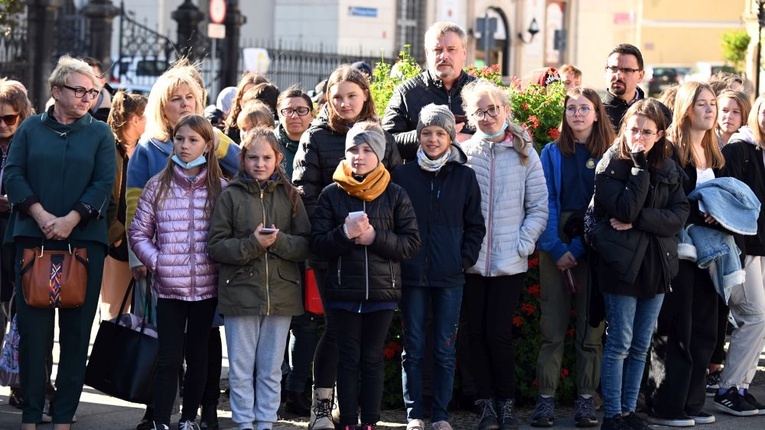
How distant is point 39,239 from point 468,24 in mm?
42007

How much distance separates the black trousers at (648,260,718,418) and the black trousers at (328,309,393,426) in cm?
198

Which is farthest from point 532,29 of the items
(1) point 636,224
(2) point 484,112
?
(1) point 636,224

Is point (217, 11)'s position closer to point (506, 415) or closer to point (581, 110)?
point (581, 110)

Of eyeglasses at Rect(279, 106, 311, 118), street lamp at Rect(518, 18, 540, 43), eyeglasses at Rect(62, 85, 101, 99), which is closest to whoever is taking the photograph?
eyeglasses at Rect(62, 85, 101, 99)

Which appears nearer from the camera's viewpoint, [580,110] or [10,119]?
[580,110]

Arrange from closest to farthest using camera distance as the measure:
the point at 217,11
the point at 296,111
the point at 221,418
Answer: the point at 221,418 < the point at 296,111 < the point at 217,11

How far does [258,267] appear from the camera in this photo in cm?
707

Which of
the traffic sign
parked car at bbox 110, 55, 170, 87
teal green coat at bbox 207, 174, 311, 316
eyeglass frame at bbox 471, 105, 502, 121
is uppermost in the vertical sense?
the traffic sign

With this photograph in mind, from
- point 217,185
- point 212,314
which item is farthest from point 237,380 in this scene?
point 217,185

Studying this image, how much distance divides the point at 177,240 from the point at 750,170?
3748 millimetres

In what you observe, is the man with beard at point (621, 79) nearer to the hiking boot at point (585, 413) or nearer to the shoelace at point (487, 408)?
the hiking boot at point (585, 413)


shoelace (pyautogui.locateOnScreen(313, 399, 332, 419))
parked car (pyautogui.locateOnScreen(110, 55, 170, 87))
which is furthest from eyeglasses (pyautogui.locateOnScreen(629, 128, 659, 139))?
parked car (pyautogui.locateOnScreen(110, 55, 170, 87))

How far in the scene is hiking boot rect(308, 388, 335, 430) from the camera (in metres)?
7.48

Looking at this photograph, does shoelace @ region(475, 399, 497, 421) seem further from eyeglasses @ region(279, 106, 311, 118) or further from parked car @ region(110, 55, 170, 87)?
parked car @ region(110, 55, 170, 87)
